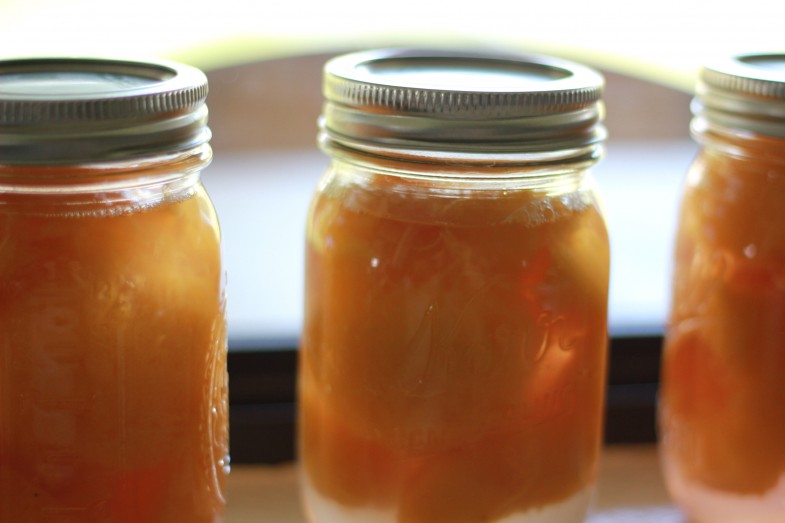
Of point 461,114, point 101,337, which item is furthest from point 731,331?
point 101,337

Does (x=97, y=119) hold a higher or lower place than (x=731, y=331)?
higher

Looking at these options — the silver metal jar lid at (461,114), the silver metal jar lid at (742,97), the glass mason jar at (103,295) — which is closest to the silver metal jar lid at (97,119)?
the glass mason jar at (103,295)

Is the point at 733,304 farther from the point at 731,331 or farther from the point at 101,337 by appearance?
the point at 101,337

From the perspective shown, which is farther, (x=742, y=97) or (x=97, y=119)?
(x=742, y=97)

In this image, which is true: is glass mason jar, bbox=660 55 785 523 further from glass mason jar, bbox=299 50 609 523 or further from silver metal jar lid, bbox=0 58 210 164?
silver metal jar lid, bbox=0 58 210 164

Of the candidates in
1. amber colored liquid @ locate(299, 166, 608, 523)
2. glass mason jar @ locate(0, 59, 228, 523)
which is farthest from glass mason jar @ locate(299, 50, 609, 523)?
glass mason jar @ locate(0, 59, 228, 523)

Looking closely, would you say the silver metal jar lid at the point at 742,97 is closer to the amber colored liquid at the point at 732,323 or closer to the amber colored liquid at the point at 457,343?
the amber colored liquid at the point at 732,323
